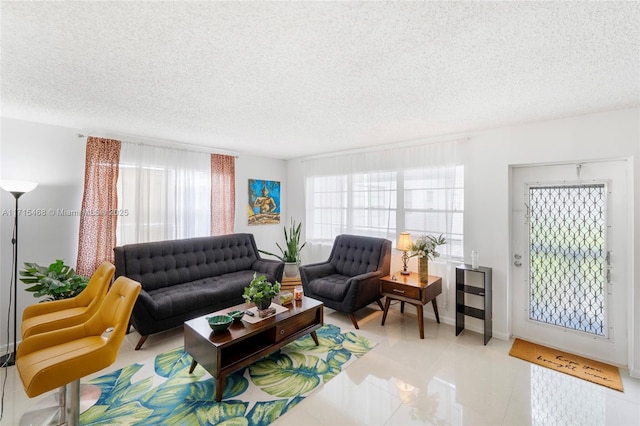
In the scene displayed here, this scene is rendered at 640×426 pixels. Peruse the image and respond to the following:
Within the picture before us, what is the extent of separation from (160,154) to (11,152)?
1483mm

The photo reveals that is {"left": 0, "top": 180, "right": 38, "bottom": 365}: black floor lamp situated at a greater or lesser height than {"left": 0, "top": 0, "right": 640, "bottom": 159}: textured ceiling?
lesser

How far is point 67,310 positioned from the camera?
95.4 inches

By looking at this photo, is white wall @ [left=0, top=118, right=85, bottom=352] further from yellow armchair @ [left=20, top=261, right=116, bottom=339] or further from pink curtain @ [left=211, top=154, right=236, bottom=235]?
pink curtain @ [left=211, top=154, right=236, bottom=235]

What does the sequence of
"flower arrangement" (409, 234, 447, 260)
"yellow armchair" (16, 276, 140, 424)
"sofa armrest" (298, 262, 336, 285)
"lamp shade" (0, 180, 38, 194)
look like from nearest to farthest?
→ "yellow armchair" (16, 276, 140, 424)
"lamp shade" (0, 180, 38, 194)
"flower arrangement" (409, 234, 447, 260)
"sofa armrest" (298, 262, 336, 285)

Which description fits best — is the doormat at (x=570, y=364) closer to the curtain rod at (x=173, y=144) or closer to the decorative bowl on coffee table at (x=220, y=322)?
the decorative bowl on coffee table at (x=220, y=322)

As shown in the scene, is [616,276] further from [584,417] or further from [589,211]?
[584,417]

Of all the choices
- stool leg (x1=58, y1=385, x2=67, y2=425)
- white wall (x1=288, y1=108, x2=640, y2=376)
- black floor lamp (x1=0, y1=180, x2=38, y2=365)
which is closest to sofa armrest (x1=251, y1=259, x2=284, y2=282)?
white wall (x1=288, y1=108, x2=640, y2=376)

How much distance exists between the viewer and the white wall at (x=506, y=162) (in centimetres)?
266

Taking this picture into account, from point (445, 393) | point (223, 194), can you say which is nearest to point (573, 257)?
point (445, 393)

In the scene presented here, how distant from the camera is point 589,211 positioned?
2969 millimetres

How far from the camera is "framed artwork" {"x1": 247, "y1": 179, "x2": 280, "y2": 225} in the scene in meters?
5.30

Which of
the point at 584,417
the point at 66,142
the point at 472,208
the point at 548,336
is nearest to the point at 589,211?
the point at 472,208

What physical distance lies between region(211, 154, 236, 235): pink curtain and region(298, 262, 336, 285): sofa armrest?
64.2 inches

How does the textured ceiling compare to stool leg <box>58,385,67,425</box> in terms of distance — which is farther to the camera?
stool leg <box>58,385,67,425</box>
